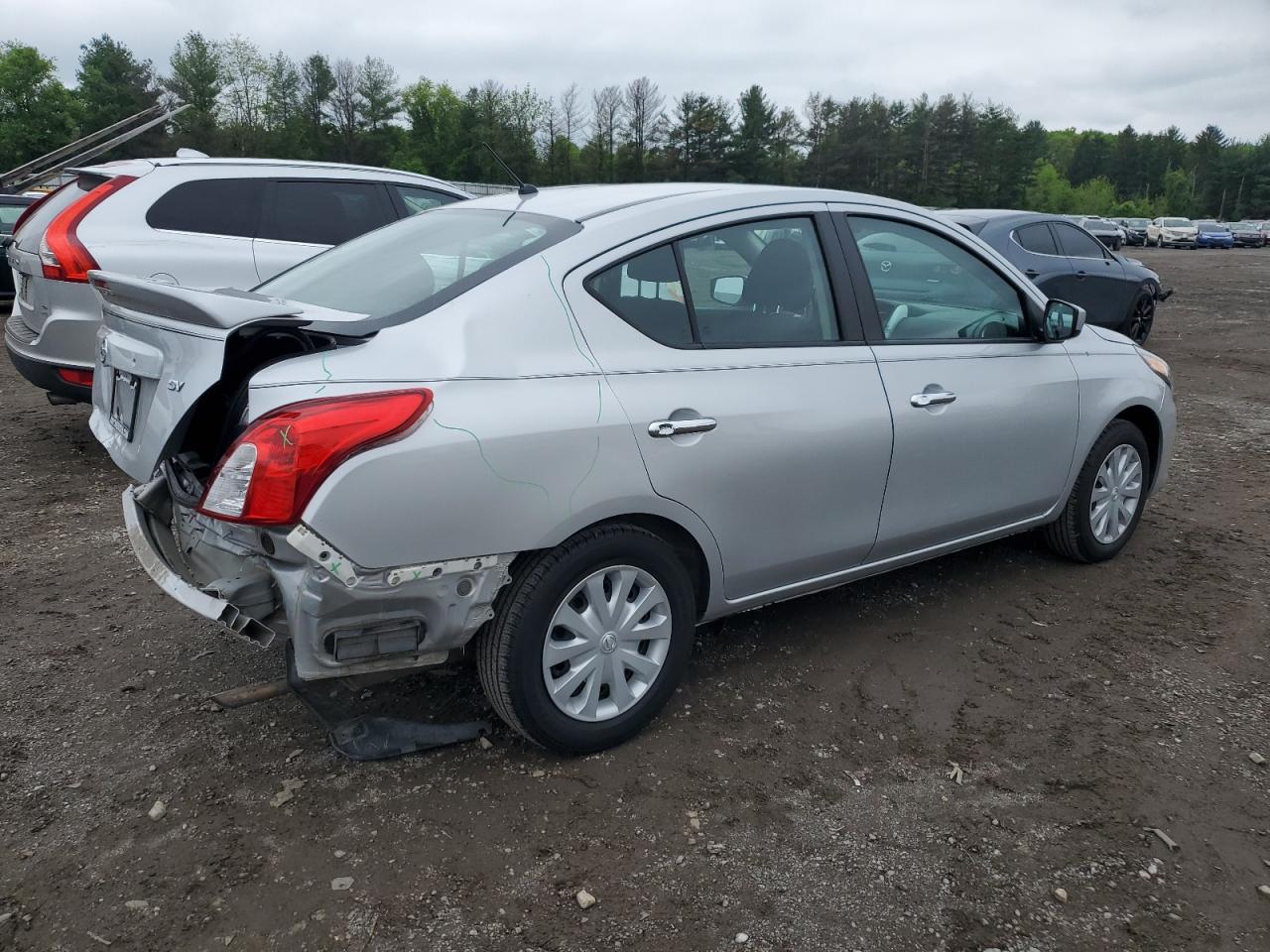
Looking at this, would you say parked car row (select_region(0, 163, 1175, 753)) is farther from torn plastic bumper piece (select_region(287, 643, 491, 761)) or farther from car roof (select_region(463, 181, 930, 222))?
torn plastic bumper piece (select_region(287, 643, 491, 761))

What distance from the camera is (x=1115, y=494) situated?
472cm

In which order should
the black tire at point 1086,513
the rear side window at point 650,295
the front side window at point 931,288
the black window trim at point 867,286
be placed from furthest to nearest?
1. the black tire at point 1086,513
2. the front side window at point 931,288
3. the black window trim at point 867,286
4. the rear side window at point 650,295

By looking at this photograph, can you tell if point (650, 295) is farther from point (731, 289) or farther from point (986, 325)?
point (986, 325)

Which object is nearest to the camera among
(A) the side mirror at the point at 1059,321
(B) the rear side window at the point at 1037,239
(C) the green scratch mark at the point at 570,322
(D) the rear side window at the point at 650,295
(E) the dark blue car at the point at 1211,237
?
(C) the green scratch mark at the point at 570,322

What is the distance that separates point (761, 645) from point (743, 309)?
1352mm

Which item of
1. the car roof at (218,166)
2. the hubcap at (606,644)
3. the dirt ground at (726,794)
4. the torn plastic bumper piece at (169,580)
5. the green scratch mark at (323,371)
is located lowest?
the dirt ground at (726,794)

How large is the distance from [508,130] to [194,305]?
211 feet

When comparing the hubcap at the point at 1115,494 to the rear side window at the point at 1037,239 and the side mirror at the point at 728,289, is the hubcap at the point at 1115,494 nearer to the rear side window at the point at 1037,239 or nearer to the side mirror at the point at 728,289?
the side mirror at the point at 728,289

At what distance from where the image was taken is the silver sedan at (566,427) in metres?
2.56

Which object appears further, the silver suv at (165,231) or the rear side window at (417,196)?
the rear side window at (417,196)

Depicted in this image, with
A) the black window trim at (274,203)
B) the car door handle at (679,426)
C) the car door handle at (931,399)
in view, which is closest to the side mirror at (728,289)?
the car door handle at (679,426)

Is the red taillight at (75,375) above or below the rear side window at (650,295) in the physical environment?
below

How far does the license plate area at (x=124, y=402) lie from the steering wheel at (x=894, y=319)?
255 cm

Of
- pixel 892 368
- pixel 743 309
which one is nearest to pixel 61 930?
pixel 743 309
